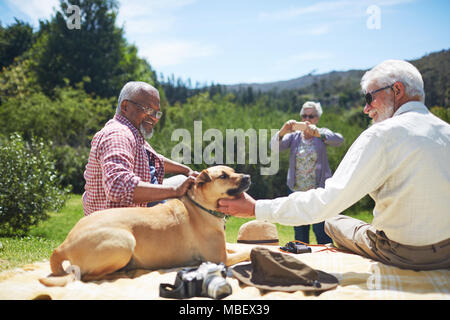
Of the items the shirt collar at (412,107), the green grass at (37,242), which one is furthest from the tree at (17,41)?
the shirt collar at (412,107)

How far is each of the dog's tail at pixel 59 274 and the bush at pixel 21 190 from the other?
619 cm

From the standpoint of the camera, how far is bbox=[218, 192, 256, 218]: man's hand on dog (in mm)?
3738

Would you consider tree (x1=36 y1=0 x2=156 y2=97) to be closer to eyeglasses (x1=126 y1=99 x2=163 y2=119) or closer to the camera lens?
eyeglasses (x1=126 y1=99 x2=163 y2=119)

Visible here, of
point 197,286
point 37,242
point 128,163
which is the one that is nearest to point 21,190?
point 37,242

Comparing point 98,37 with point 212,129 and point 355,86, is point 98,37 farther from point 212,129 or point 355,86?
point 355,86

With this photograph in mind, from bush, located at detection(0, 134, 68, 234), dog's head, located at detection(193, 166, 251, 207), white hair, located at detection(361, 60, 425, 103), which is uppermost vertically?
white hair, located at detection(361, 60, 425, 103)

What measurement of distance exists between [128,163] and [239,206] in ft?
4.28

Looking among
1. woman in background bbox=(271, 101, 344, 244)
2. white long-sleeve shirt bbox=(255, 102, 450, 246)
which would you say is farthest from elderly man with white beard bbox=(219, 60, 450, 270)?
woman in background bbox=(271, 101, 344, 244)

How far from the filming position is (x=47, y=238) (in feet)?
29.9

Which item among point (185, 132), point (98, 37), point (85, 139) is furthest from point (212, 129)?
point (98, 37)

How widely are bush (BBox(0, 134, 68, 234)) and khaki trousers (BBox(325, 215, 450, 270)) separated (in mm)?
7951

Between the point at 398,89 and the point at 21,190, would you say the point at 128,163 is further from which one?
the point at 21,190

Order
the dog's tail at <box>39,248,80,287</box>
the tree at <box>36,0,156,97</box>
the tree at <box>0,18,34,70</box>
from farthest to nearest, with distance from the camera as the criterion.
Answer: the tree at <box>0,18,34,70</box>, the tree at <box>36,0,156,97</box>, the dog's tail at <box>39,248,80,287</box>

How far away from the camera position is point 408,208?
3217 millimetres
